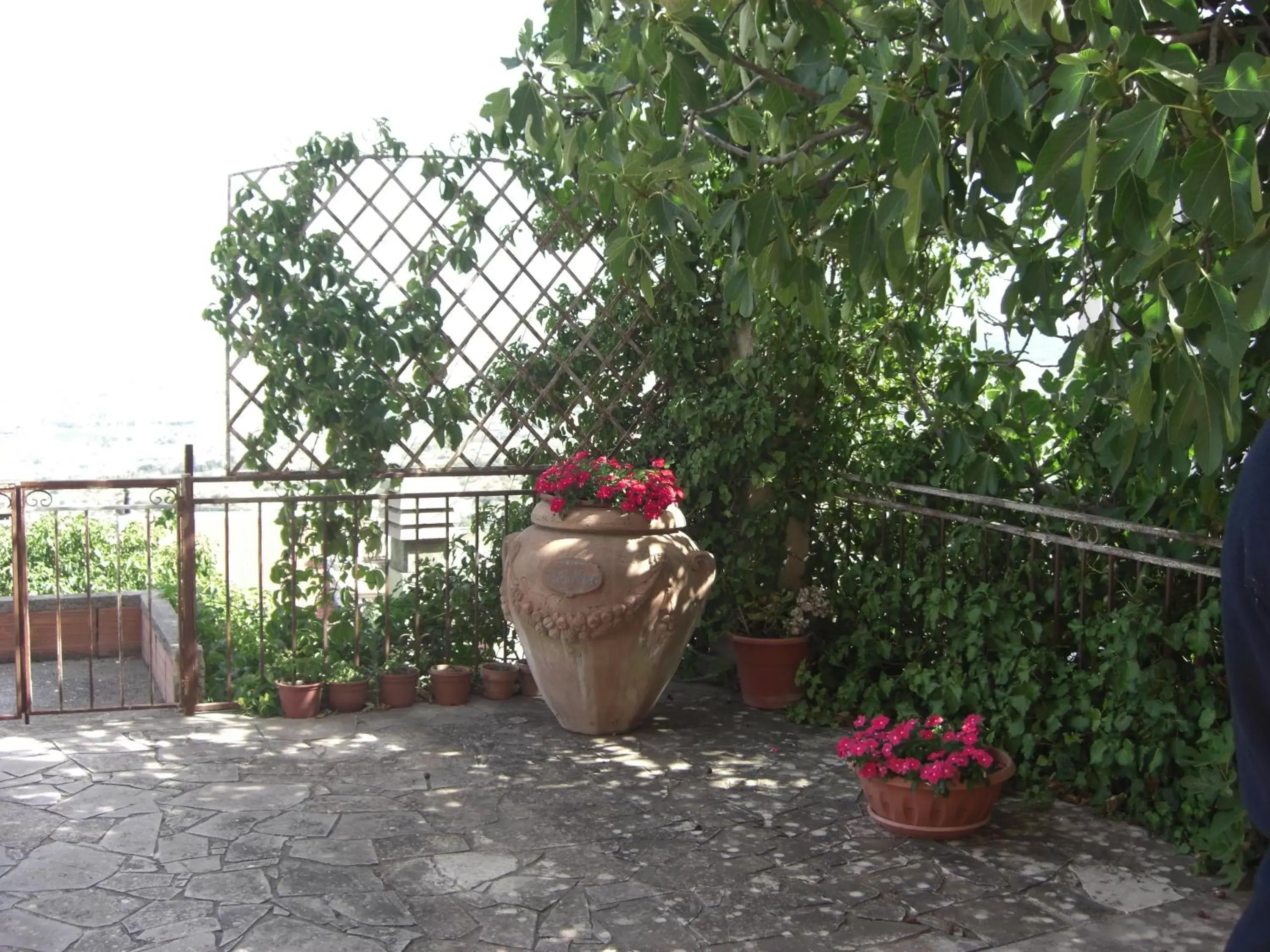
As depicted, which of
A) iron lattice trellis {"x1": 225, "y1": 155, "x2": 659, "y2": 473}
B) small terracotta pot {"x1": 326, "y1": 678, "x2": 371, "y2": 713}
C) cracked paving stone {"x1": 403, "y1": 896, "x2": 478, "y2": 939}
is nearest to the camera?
cracked paving stone {"x1": 403, "y1": 896, "x2": 478, "y2": 939}

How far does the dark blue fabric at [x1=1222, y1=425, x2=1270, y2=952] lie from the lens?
3.24 ft

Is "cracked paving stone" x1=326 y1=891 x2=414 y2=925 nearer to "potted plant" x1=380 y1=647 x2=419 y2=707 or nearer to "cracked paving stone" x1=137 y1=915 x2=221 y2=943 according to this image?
"cracked paving stone" x1=137 y1=915 x2=221 y2=943

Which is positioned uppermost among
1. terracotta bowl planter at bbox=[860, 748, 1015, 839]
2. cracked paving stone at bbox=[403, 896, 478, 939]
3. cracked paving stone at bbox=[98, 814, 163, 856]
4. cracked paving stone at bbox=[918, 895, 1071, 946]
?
terracotta bowl planter at bbox=[860, 748, 1015, 839]

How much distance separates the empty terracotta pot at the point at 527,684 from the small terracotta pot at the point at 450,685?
0.25m

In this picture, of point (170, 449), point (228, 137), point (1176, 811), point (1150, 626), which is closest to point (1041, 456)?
point (1150, 626)

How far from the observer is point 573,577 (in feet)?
15.7

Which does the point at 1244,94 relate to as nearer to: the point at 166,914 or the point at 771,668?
the point at 166,914

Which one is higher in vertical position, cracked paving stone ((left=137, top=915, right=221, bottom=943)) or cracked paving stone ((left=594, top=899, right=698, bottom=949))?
cracked paving stone ((left=137, top=915, right=221, bottom=943))

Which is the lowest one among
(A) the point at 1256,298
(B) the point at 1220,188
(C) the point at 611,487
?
(C) the point at 611,487

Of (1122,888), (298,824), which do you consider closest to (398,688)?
(298,824)

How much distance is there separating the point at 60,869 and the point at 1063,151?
329 centimetres

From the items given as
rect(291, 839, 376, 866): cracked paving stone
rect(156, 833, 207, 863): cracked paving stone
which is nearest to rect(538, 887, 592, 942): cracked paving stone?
rect(291, 839, 376, 866): cracked paving stone

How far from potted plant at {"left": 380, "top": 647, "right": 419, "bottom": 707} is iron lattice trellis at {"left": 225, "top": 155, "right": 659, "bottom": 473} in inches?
36.4

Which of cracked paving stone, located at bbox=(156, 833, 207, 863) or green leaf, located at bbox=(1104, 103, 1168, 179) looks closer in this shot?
green leaf, located at bbox=(1104, 103, 1168, 179)
